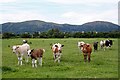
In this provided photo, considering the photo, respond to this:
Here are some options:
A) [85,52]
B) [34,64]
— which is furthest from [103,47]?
[34,64]

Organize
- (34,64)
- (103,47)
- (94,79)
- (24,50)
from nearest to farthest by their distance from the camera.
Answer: (94,79) < (34,64) < (24,50) < (103,47)

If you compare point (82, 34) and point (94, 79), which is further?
point (82, 34)

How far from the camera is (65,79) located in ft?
61.7

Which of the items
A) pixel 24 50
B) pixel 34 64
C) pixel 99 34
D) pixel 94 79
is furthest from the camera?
pixel 99 34

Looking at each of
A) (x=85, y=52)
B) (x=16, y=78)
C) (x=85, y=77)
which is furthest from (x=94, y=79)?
(x=85, y=52)

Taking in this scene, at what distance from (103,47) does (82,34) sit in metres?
67.1

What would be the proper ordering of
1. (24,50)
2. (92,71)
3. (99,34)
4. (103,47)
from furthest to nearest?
(99,34) < (103,47) < (24,50) < (92,71)

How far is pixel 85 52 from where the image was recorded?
1180 inches

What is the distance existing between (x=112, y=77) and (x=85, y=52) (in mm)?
10460

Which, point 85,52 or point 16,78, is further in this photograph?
point 85,52

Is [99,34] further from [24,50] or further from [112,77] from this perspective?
[112,77]

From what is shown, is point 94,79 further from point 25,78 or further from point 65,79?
point 25,78

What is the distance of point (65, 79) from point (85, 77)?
52.5 inches

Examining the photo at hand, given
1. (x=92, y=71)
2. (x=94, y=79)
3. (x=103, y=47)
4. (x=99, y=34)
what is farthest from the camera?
(x=99, y=34)
